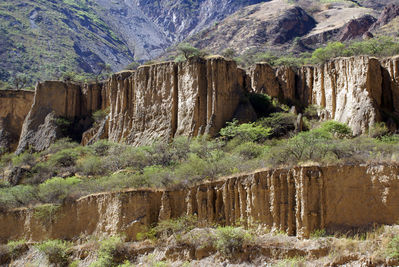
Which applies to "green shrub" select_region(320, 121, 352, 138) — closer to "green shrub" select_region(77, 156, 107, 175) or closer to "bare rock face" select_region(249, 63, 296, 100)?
"bare rock face" select_region(249, 63, 296, 100)

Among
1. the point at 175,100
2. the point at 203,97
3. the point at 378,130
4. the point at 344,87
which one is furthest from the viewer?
the point at 175,100

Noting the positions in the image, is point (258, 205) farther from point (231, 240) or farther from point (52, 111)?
point (52, 111)

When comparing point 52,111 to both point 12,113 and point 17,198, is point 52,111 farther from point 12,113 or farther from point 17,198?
point 17,198

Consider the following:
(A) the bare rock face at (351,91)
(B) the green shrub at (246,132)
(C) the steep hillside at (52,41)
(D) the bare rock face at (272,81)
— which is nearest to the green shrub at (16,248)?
(B) the green shrub at (246,132)

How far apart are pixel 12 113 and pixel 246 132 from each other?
2665 centimetres

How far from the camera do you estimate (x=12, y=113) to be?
48719 mm

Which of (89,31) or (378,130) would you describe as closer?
(378,130)

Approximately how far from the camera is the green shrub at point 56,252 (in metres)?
22.5

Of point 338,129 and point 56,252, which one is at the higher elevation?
point 338,129

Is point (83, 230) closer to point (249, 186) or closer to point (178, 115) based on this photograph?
point (249, 186)

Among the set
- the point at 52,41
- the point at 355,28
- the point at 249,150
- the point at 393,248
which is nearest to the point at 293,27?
the point at 355,28

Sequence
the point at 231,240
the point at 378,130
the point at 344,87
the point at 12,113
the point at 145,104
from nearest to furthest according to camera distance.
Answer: the point at 231,240 < the point at 378,130 < the point at 344,87 < the point at 145,104 < the point at 12,113

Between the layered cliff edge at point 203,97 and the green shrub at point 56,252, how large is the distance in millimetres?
15250

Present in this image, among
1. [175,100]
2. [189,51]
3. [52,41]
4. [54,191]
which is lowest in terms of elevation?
[54,191]
